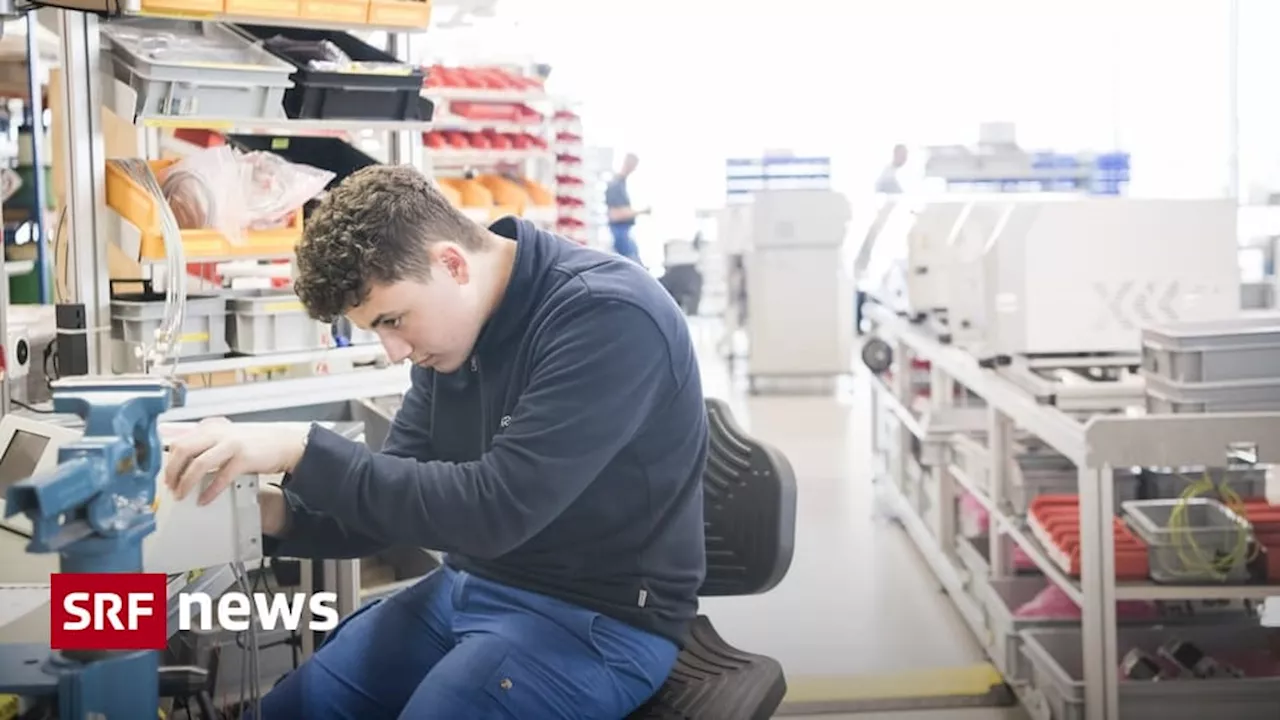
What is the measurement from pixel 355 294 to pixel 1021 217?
267cm

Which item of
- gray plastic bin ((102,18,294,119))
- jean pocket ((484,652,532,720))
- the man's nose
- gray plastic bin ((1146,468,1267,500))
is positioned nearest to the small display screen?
the man's nose

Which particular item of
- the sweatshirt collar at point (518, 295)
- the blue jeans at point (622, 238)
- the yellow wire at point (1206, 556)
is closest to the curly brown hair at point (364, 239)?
the sweatshirt collar at point (518, 295)

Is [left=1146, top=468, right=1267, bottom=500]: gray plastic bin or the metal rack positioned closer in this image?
the metal rack

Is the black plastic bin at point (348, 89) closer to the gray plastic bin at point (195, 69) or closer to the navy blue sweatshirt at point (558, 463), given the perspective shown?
the gray plastic bin at point (195, 69)

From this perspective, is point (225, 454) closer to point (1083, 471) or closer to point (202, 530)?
point (202, 530)

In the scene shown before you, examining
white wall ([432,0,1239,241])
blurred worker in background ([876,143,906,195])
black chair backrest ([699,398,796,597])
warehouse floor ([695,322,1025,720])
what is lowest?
Answer: warehouse floor ([695,322,1025,720])

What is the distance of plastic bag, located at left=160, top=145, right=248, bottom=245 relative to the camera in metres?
3.12

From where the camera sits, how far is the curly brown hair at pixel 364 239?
73.6 inches

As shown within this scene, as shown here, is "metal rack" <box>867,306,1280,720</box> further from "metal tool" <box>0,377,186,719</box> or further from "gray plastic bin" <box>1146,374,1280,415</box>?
"metal tool" <box>0,377,186,719</box>

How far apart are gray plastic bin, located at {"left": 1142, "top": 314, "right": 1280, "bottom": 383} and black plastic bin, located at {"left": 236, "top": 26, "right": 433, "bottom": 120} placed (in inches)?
71.1

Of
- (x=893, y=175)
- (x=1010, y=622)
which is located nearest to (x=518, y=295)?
(x=1010, y=622)

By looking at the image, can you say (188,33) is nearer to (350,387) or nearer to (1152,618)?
(350,387)

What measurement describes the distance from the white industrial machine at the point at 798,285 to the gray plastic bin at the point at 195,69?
6434mm

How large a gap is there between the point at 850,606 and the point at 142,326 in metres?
2.71
